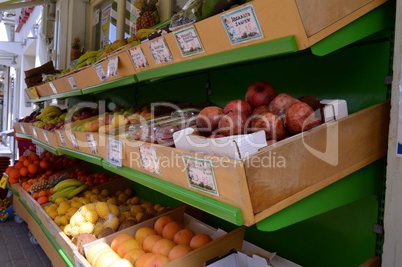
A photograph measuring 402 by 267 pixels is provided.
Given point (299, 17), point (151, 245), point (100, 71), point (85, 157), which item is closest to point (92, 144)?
point (85, 157)

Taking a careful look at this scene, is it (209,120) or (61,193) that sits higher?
(209,120)

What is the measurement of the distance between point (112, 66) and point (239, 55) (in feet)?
3.53

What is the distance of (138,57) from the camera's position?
178cm

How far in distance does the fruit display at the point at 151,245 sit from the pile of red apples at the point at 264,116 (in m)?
0.67

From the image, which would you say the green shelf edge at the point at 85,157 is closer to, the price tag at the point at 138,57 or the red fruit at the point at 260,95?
the price tag at the point at 138,57

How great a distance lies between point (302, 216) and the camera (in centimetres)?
102

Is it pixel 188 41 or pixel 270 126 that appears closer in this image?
pixel 270 126

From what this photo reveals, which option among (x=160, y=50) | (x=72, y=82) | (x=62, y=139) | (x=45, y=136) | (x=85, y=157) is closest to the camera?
(x=160, y=50)

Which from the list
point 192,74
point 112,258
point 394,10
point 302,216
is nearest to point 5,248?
point 112,258

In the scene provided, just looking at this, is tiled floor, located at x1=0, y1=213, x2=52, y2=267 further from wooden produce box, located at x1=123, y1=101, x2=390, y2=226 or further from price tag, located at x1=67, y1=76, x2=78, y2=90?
wooden produce box, located at x1=123, y1=101, x2=390, y2=226

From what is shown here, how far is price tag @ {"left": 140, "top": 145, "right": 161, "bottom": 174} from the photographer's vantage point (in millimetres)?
1327

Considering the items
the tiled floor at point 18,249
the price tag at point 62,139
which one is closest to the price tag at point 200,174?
the price tag at point 62,139

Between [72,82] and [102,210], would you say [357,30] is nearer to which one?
[102,210]

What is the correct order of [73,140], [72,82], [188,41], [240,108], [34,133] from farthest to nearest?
[34,133] → [72,82] → [73,140] → [188,41] → [240,108]
